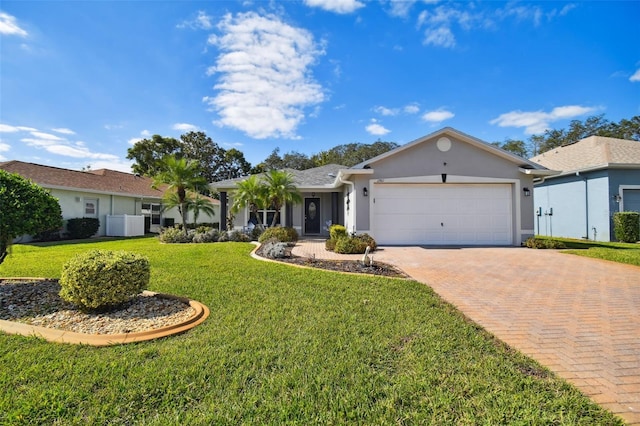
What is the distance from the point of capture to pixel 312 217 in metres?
19.5

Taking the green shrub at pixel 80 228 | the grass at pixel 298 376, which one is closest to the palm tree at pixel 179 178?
the green shrub at pixel 80 228

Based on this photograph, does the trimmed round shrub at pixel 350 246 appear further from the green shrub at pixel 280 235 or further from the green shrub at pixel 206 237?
the green shrub at pixel 206 237

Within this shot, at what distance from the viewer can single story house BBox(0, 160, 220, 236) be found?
1800cm

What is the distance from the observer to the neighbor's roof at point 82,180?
1761 centimetres

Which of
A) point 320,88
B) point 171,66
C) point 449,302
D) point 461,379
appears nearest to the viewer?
point 461,379

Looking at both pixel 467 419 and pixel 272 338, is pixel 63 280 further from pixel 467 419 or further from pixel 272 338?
pixel 467 419

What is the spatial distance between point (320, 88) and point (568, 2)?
1119 centimetres

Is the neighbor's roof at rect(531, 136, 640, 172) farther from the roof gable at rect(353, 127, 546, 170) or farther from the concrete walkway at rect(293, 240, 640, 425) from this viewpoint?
the concrete walkway at rect(293, 240, 640, 425)

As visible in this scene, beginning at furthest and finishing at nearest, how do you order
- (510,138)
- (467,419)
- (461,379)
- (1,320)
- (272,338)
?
(510,138)
(1,320)
(272,338)
(461,379)
(467,419)

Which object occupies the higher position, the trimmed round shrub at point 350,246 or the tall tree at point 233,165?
the tall tree at point 233,165

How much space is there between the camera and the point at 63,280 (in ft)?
15.5

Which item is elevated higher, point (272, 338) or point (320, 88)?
point (320, 88)

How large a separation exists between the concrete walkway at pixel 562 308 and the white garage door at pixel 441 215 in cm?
329

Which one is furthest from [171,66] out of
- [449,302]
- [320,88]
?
[449,302]
